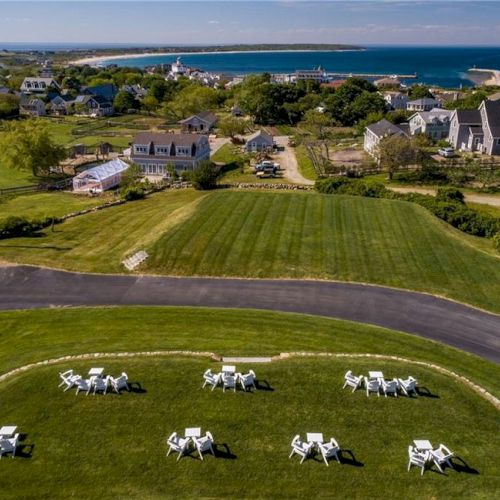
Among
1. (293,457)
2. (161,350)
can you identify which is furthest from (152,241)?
(293,457)

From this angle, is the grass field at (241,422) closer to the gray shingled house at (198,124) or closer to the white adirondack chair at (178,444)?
the white adirondack chair at (178,444)

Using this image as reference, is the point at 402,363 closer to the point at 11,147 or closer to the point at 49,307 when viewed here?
the point at 49,307

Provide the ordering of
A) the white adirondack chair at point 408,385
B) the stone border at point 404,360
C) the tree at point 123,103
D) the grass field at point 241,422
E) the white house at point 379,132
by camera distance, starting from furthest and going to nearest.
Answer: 1. the tree at point 123,103
2. the white house at point 379,132
3. the stone border at point 404,360
4. the white adirondack chair at point 408,385
5. the grass field at point 241,422

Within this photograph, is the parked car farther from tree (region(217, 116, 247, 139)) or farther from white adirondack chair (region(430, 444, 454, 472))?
white adirondack chair (region(430, 444, 454, 472))

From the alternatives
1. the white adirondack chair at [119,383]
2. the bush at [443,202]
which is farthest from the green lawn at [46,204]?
the white adirondack chair at [119,383]

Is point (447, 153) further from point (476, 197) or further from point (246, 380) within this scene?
point (246, 380)

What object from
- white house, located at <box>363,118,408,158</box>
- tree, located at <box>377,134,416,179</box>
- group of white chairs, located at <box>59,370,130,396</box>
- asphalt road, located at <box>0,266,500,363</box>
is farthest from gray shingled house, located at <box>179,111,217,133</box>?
group of white chairs, located at <box>59,370,130,396</box>
